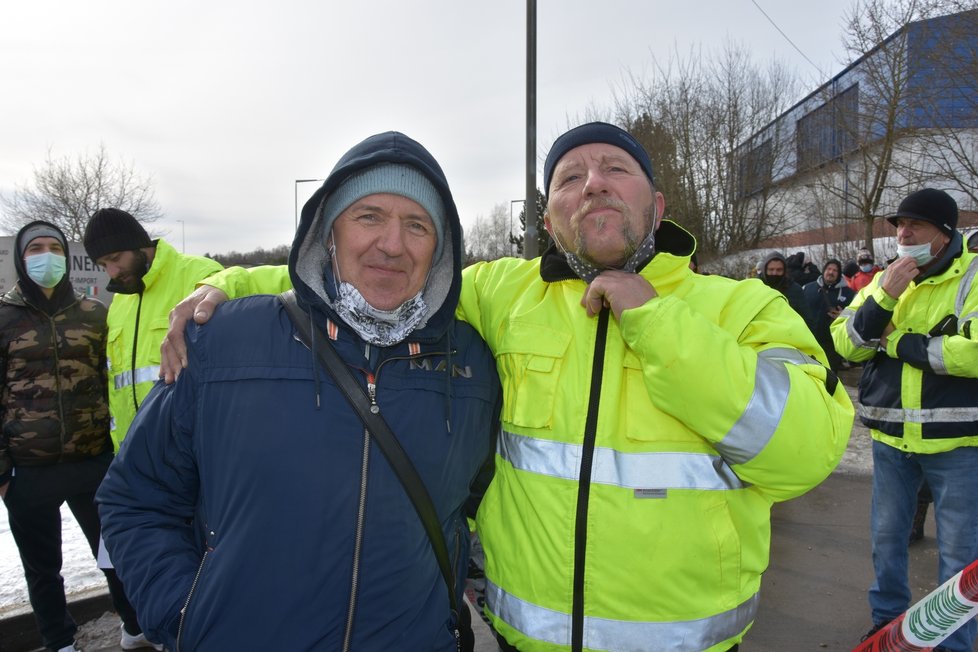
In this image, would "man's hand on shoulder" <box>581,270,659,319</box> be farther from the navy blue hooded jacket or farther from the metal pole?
the metal pole

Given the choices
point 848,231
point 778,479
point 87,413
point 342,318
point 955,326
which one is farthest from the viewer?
point 848,231

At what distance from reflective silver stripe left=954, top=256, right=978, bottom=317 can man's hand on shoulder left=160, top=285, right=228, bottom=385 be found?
3709mm

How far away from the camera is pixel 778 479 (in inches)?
59.5

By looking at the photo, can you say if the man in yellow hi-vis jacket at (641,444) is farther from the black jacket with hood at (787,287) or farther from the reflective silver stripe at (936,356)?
the black jacket with hood at (787,287)

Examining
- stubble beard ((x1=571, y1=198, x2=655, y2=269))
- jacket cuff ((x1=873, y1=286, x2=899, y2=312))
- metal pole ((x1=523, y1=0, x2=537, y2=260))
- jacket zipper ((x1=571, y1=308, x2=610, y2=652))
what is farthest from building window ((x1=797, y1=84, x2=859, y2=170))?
jacket zipper ((x1=571, y1=308, x2=610, y2=652))

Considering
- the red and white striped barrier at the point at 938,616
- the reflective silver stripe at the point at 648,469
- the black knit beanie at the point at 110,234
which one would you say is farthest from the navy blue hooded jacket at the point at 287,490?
the black knit beanie at the point at 110,234

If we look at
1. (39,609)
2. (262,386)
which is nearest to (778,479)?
(262,386)

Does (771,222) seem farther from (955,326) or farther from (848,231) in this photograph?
(955,326)

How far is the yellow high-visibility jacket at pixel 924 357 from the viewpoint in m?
3.14

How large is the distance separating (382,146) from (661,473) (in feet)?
4.05

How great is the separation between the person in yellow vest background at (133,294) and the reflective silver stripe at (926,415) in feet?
13.6

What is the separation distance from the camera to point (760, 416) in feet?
4.77

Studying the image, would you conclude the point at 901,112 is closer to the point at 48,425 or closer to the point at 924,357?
the point at 924,357

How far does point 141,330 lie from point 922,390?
4429mm
